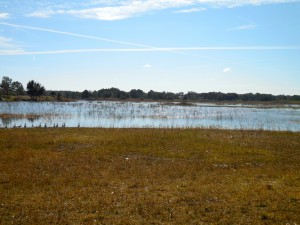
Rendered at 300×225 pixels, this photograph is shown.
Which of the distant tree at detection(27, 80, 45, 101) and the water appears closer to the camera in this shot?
the water

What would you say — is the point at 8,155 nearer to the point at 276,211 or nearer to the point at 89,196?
the point at 89,196

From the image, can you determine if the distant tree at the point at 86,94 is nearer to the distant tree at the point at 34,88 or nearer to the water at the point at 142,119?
the distant tree at the point at 34,88

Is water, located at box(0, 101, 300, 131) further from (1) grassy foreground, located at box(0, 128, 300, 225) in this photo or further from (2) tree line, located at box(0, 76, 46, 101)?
(2) tree line, located at box(0, 76, 46, 101)

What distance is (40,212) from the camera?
31.7 ft

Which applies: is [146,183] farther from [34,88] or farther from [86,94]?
[86,94]

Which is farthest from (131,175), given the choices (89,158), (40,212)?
(40,212)

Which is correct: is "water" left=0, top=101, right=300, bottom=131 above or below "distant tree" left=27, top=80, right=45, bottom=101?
below

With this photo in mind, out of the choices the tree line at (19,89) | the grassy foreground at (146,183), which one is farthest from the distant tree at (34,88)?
the grassy foreground at (146,183)

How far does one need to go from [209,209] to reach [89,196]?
162 inches

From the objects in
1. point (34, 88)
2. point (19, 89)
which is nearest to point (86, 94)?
point (19, 89)

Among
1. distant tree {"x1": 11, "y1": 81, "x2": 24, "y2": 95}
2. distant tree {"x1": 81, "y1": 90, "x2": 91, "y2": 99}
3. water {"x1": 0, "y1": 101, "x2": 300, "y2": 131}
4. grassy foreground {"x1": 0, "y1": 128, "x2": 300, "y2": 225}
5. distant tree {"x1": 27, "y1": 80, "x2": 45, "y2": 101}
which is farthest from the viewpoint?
distant tree {"x1": 81, "y1": 90, "x2": 91, "y2": 99}

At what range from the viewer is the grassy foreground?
9531 millimetres

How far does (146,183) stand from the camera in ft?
44.0

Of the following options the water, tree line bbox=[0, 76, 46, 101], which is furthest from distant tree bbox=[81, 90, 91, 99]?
the water
